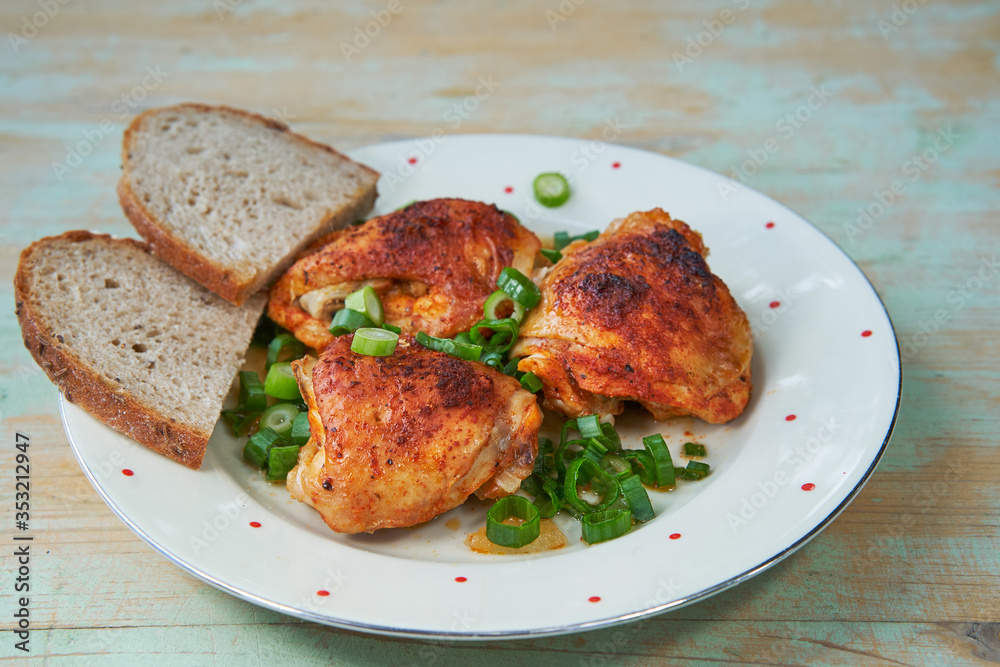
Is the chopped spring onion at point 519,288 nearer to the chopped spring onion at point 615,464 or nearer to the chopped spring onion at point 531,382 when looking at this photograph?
the chopped spring onion at point 531,382

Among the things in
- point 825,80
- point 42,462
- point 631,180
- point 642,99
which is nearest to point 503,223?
point 631,180

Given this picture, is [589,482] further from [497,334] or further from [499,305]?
[499,305]

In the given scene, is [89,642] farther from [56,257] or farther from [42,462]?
[56,257]

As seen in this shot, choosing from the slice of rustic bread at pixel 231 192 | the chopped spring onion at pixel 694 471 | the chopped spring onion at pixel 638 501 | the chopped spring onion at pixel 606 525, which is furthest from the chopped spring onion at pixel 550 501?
the slice of rustic bread at pixel 231 192

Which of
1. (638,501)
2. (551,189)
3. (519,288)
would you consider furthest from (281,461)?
(551,189)

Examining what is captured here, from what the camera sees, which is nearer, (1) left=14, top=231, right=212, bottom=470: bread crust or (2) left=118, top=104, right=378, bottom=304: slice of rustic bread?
(1) left=14, top=231, right=212, bottom=470: bread crust

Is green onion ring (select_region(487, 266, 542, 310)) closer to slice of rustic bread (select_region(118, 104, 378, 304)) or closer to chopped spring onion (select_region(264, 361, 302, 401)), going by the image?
chopped spring onion (select_region(264, 361, 302, 401))

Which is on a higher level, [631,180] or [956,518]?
[631,180]

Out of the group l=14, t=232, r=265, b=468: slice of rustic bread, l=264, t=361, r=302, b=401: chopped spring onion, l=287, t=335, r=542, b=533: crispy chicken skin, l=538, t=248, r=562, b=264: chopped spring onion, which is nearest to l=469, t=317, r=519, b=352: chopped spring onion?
l=287, t=335, r=542, b=533: crispy chicken skin
